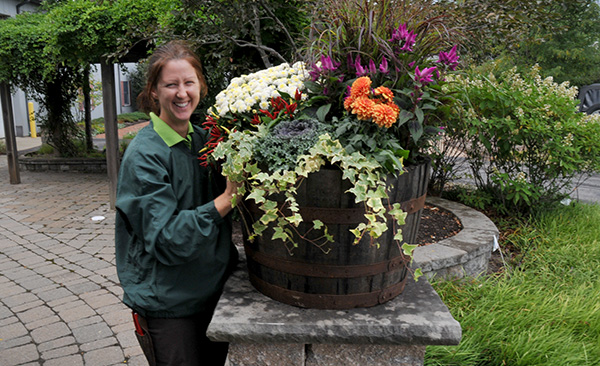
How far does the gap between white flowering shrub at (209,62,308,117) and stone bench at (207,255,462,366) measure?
682 millimetres

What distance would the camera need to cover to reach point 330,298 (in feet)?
5.06

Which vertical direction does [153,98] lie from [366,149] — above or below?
above

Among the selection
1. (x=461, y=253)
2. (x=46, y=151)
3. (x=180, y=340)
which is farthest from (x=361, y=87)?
(x=46, y=151)

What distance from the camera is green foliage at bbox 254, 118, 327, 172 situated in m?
1.39

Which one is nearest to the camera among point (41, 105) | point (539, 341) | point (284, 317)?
point (284, 317)

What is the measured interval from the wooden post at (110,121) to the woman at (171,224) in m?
5.53

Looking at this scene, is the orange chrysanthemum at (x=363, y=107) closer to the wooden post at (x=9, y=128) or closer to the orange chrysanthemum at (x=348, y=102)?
the orange chrysanthemum at (x=348, y=102)

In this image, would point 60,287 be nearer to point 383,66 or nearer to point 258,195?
point 258,195

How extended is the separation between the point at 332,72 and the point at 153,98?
2.42 feet

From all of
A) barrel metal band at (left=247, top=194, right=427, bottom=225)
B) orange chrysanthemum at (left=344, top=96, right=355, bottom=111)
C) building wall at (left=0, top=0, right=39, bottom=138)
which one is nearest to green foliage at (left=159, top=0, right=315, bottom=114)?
orange chrysanthemum at (left=344, top=96, right=355, bottom=111)

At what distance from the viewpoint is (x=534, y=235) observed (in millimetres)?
4543

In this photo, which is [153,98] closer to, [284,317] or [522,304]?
[284,317]

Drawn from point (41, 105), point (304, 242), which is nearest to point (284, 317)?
point (304, 242)

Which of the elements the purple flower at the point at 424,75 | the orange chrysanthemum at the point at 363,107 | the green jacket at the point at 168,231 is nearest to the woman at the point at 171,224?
the green jacket at the point at 168,231
